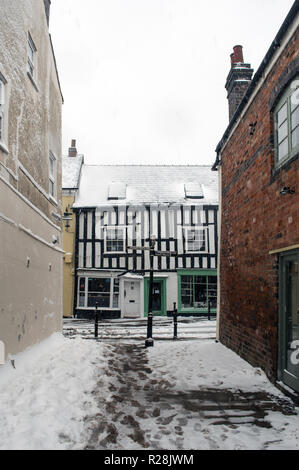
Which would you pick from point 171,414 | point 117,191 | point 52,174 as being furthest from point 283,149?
point 117,191

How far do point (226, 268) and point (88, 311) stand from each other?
1231 cm

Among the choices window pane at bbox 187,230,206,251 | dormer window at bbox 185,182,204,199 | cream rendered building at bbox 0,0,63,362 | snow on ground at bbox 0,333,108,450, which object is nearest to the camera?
snow on ground at bbox 0,333,108,450

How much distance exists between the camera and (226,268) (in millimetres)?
9836

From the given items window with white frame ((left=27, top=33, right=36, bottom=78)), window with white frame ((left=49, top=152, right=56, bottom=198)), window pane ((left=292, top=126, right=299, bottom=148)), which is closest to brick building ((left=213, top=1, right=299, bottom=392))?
window pane ((left=292, top=126, right=299, bottom=148))

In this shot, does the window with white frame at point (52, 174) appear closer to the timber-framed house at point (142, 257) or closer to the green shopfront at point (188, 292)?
the timber-framed house at point (142, 257)

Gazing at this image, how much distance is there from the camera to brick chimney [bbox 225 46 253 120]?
399 inches

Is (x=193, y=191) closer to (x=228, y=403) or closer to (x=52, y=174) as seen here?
(x=52, y=174)

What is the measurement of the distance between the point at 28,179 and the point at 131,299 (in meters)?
13.3

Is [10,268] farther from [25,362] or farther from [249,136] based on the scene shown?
[249,136]

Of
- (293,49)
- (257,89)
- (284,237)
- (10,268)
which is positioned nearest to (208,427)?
(284,237)

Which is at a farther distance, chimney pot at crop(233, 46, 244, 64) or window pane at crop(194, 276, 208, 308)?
window pane at crop(194, 276, 208, 308)

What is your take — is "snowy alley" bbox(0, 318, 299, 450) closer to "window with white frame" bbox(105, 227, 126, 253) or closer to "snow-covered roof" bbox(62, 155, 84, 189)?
"window with white frame" bbox(105, 227, 126, 253)

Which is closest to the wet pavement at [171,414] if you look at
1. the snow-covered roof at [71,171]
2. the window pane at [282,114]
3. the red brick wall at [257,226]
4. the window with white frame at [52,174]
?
the red brick wall at [257,226]

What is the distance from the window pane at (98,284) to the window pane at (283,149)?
15.7m
